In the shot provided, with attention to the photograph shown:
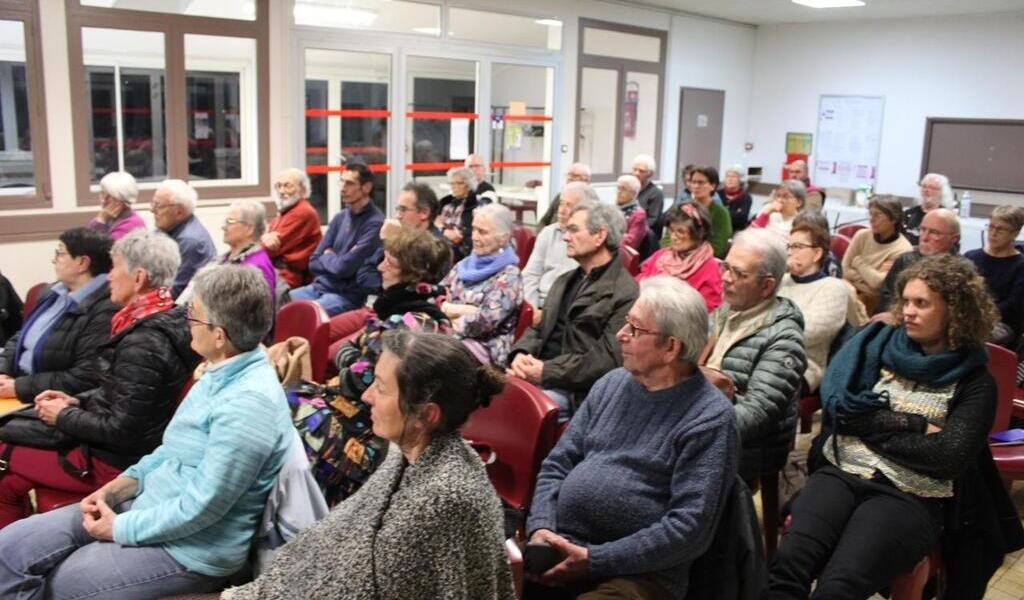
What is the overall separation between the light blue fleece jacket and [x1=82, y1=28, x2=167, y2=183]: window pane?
490cm

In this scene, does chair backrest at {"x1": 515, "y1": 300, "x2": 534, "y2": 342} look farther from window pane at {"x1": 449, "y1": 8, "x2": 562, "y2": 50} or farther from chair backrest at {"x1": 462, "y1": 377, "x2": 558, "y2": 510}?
window pane at {"x1": 449, "y1": 8, "x2": 562, "y2": 50}

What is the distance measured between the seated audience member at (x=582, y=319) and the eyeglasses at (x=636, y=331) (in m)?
0.79

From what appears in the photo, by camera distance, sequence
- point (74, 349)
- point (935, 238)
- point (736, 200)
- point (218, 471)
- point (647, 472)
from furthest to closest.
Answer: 1. point (736, 200)
2. point (935, 238)
3. point (74, 349)
4. point (647, 472)
5. point (218, 471)

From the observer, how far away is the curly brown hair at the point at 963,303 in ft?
7.79

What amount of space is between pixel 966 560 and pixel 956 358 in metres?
0.59

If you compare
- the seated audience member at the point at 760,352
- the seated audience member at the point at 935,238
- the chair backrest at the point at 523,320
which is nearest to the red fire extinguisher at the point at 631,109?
the seated audience member at the point at 935,238

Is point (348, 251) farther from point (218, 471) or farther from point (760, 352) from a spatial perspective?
point (218, 471)

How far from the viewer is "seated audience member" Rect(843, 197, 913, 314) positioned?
481 cm

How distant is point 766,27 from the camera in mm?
11227

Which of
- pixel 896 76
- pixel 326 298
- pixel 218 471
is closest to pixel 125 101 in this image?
pixel 326 298

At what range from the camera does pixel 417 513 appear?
152 centimetres

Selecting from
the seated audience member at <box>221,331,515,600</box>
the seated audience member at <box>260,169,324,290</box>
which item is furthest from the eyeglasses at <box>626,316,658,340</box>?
the seated audience member at <box>260,169,324,290</box>

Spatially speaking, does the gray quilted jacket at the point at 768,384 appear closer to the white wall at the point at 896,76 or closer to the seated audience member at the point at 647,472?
the seated audience member at the point at 647,472

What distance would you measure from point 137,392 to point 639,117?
8.67 metres
